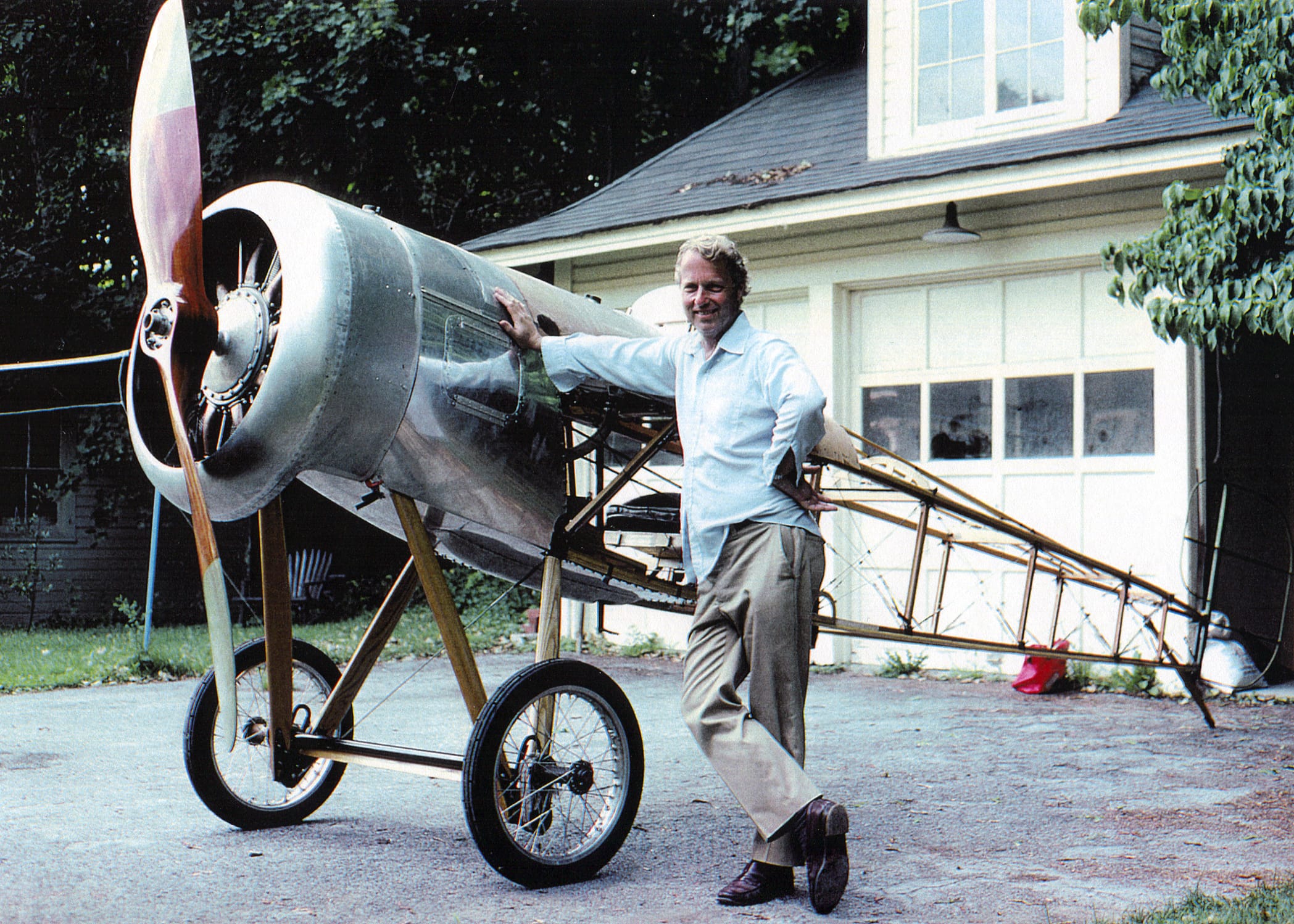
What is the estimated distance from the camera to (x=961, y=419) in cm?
941

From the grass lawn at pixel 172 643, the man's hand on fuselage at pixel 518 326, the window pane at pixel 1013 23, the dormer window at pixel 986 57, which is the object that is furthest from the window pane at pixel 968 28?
the man's hand on fuselage at pixel 518 326

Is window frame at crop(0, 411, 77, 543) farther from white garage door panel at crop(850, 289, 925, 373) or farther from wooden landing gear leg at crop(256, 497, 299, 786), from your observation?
wooden landing gear leg at crop(256, 497, 299, 786)

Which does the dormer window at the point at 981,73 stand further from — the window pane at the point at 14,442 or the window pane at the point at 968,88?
the window pane at the point at 14,442

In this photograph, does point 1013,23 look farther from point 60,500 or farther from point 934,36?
point 60,500

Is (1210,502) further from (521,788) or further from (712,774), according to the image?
(521,788)

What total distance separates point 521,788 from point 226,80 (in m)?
13.1

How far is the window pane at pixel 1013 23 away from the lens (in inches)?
370

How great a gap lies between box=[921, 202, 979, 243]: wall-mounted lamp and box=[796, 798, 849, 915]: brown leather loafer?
5986 mm

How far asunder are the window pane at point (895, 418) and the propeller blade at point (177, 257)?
6.31 metres

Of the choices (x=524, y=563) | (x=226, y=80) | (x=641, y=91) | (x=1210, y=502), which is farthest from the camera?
(x=641, y=91)

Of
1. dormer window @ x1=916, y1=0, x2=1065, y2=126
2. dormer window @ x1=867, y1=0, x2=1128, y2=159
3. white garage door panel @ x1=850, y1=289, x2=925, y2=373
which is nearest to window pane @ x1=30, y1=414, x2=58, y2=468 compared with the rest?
white garage door panel @ x1=850, y1=289, x2=925, y2=373

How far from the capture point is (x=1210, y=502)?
8.82 m

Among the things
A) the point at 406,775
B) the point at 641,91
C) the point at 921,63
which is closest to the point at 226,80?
the point at 641,91

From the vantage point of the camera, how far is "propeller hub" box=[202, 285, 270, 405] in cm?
413
